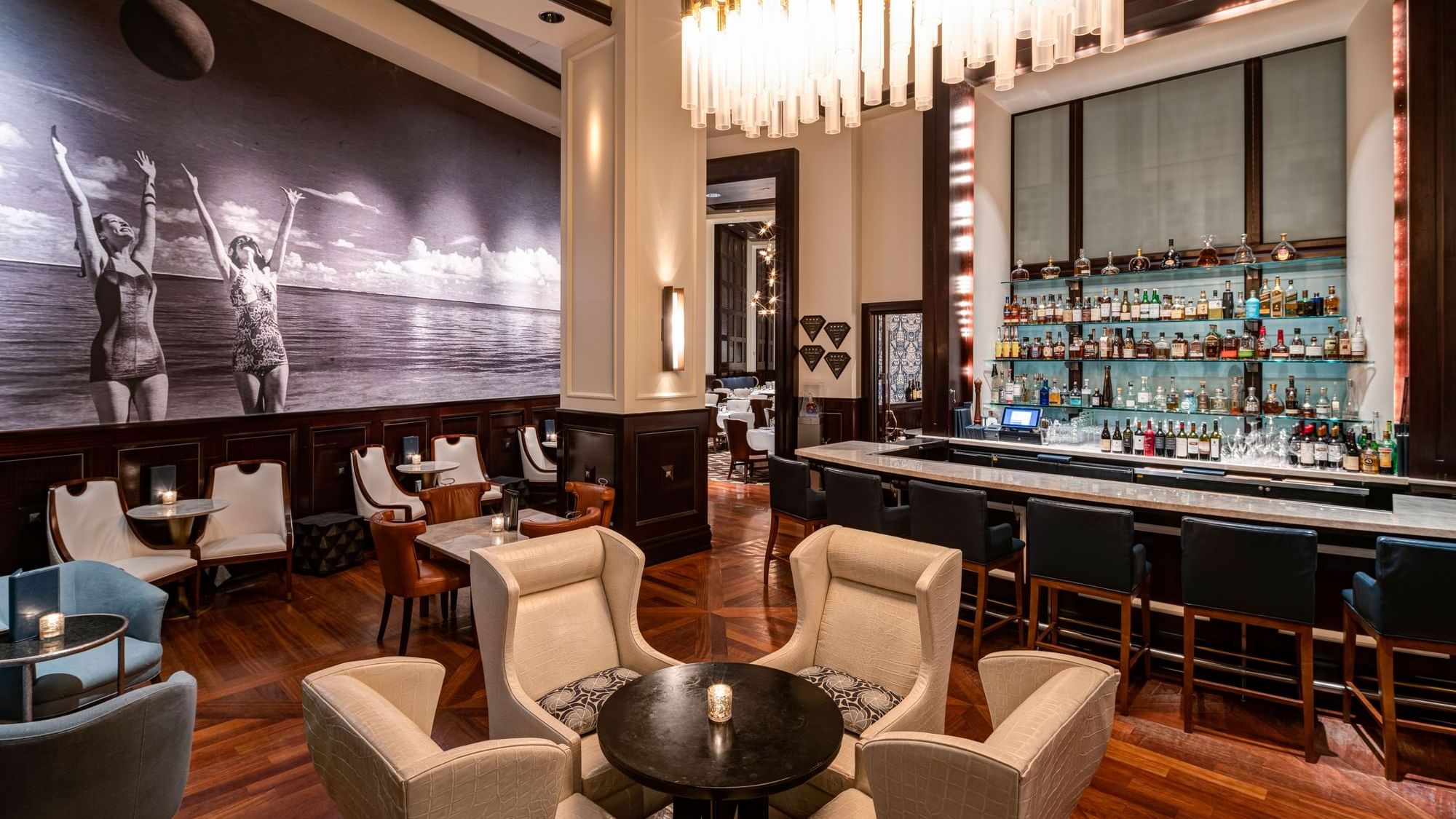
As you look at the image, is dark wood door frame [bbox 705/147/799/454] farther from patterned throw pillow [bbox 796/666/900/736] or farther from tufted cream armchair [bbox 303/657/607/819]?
tufted cream armchair [bbox 303/657/607/819]

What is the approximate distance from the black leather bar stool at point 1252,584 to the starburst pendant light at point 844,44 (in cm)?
206

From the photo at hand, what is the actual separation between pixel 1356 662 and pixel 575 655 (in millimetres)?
3560

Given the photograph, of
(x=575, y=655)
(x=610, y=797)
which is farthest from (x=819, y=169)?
(x=610, y=797)

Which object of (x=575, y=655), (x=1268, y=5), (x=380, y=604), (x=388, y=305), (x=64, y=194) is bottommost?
(x=380, y=604)

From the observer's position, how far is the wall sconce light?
589 cm

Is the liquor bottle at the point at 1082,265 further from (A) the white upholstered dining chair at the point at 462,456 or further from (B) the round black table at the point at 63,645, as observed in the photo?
(B) the round black table at the point at 63,645

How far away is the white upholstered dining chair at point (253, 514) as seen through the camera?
193 inches

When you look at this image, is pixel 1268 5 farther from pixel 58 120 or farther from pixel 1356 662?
pixel 58 120

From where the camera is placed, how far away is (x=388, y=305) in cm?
655

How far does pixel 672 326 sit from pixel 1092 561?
370 cm

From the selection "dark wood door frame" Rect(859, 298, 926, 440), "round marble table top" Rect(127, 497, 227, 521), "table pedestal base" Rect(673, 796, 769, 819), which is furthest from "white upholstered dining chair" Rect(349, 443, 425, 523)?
"dark wood door frame" Rect(859, 298, 926, 440)

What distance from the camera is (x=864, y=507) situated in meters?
4.25

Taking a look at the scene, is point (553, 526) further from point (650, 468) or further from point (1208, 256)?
point (1208, 256)

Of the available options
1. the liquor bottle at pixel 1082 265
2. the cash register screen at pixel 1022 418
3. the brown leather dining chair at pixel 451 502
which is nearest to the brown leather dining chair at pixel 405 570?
the brown leather dining chair at pixel 451 502
